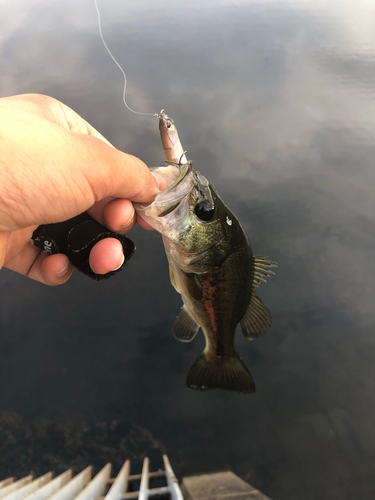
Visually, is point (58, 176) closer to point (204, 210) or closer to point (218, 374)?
point (204, 210)

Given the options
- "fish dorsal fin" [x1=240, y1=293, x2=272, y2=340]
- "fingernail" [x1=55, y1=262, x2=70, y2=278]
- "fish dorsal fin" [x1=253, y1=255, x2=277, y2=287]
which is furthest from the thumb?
"fish dorsal fin" [x1=240, y1=293, x2=272, y2=340]

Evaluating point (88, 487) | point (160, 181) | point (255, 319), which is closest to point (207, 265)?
point (160, 181)

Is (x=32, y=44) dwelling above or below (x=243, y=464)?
above

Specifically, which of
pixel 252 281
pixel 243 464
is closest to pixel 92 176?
pixel 252 281

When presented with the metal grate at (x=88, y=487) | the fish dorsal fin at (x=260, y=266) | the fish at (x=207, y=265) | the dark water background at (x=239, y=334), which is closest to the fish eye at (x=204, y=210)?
the fish at (x=207, y=265)

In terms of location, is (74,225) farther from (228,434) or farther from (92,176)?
(228,434)

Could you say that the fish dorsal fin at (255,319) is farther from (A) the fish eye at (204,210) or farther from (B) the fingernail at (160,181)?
(B) the fingernail at (160,181)
